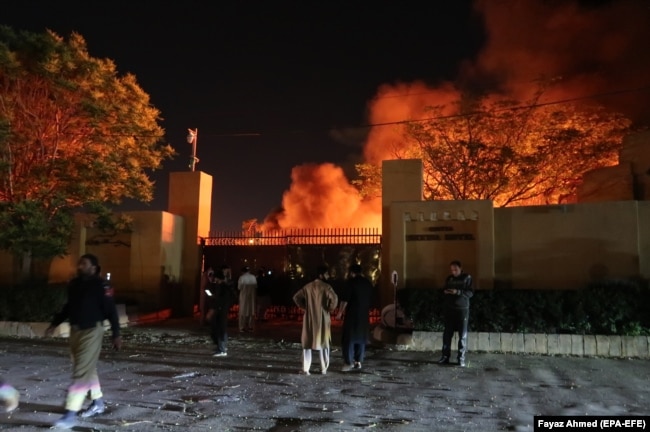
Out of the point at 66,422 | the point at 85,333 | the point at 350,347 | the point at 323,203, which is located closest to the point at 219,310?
the point at 350,347

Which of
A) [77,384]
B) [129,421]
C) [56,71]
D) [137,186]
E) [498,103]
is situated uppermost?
[498,103]

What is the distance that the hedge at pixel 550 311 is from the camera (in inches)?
406

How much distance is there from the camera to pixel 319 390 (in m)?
7.27

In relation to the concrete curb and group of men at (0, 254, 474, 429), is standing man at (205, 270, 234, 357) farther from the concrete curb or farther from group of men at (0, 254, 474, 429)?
the concrete curb

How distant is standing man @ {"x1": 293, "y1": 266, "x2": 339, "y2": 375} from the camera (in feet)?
27.3

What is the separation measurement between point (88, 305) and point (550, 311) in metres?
8.03

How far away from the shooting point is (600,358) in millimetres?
9945

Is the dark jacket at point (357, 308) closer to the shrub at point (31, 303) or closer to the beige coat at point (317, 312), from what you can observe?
the beige coat at point (317, 312)

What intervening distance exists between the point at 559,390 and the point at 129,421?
205 inches

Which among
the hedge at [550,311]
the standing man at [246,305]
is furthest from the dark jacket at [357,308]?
the standing man at [246,305]

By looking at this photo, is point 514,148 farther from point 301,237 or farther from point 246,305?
point 246,305

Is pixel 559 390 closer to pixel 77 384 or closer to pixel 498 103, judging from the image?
→ pixel 77 384

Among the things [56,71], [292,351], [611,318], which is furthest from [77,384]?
[56,71]

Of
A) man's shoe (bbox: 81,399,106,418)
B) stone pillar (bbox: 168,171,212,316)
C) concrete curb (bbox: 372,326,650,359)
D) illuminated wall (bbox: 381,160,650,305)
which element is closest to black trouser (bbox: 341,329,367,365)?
concrete curb (bbox: 372,326,650,359)
